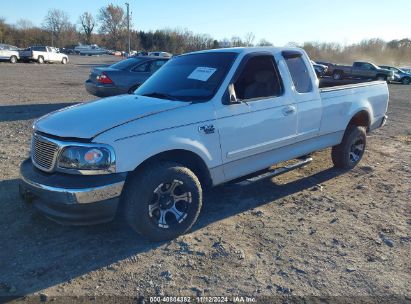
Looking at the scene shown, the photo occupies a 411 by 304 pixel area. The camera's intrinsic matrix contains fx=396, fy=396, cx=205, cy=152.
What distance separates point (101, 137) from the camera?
3514mm

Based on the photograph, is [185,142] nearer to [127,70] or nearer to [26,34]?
[127,70]

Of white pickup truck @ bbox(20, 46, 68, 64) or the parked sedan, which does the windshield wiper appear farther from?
white pickup truck @ bbox(20, 46, 68, 64)

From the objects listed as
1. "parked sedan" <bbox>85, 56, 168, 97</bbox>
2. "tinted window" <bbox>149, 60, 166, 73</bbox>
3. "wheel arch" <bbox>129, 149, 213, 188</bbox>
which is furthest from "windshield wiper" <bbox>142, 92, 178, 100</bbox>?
"tinted window" <bbox>149, 60, 166, 73</bbox>

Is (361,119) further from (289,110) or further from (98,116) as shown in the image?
(98,116)

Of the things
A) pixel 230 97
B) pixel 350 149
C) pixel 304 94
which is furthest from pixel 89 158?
pixel 350 149

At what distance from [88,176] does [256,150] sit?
6.59 feet

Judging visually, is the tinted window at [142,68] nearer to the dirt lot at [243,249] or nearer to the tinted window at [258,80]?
the dirt lot at [243,249]

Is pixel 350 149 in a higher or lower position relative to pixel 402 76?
lower

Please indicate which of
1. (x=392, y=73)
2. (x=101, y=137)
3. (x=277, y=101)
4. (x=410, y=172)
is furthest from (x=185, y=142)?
(x=392, y=73)

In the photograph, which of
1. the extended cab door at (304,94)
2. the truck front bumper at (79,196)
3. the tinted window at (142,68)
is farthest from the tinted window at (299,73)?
the tinted window at (142,68)

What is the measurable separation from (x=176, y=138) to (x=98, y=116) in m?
0.79

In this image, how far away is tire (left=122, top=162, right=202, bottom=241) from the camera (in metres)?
3.69

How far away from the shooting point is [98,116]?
384 cm

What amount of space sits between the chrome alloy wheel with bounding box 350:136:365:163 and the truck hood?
11.8ft
